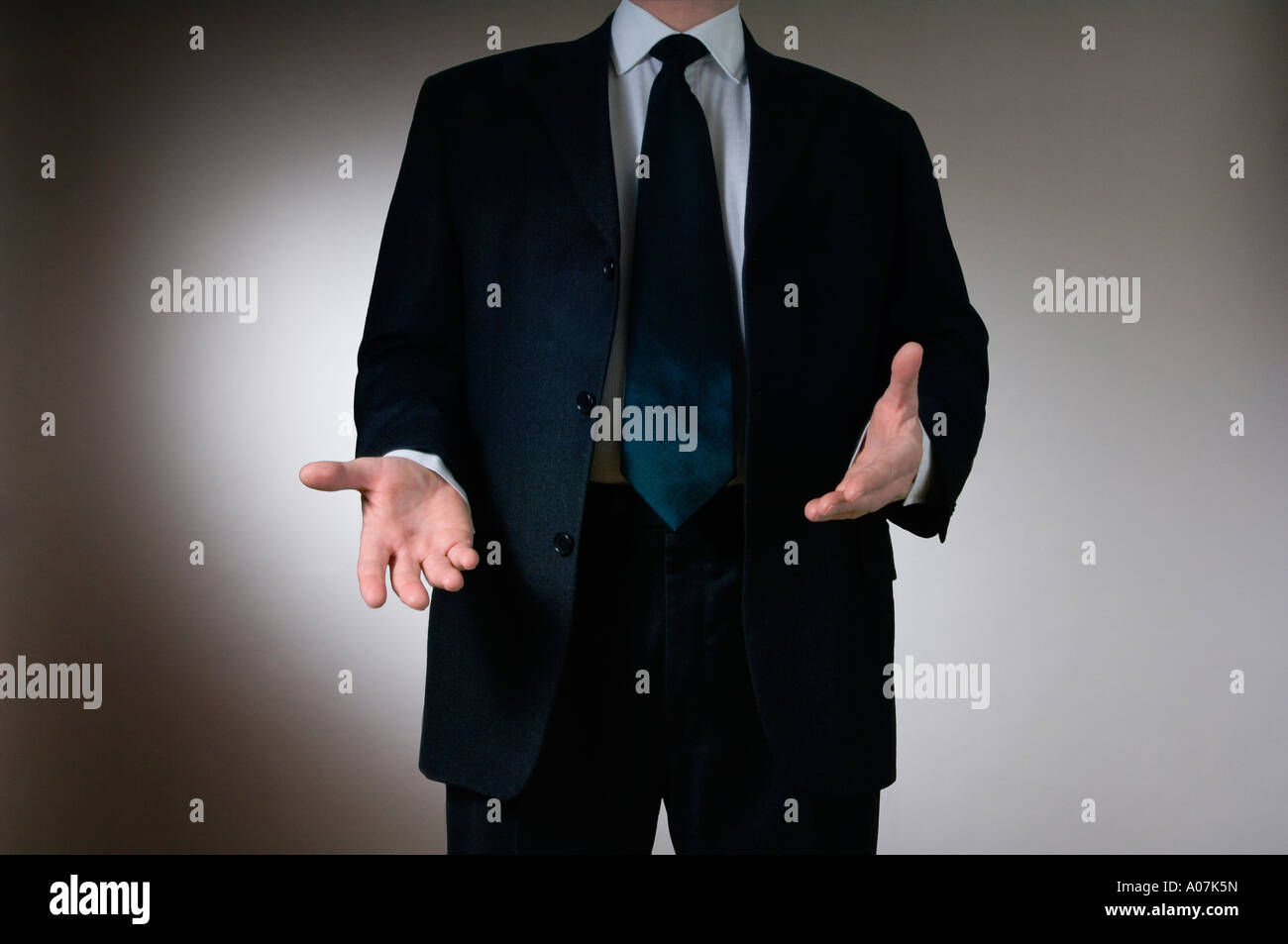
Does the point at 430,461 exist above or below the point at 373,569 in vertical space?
above

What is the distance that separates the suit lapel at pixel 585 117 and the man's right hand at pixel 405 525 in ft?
1.14

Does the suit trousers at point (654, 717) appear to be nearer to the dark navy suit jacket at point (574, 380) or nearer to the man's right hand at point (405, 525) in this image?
the dark navy suit jacket at point (574, 380)

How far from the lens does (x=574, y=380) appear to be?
1.08 m

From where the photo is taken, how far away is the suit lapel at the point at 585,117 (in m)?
1.09

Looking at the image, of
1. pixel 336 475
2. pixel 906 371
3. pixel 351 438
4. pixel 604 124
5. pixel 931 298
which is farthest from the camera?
pixel 351 438

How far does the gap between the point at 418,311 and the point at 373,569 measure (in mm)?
357

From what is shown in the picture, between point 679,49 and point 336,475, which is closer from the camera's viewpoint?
point 336,475

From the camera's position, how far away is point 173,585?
2.25 metres

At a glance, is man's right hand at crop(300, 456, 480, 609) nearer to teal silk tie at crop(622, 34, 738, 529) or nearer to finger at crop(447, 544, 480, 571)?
finger at crop(447, 544, 480, 571)

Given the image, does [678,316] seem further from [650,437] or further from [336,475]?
[336,475]

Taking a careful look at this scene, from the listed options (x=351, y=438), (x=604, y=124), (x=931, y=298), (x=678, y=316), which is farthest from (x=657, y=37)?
(x=351, y=438)

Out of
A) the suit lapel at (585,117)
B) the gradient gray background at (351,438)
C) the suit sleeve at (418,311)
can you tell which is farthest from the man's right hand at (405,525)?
the gradient gray background at (351,438)

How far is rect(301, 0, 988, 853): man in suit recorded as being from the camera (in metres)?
1.07
